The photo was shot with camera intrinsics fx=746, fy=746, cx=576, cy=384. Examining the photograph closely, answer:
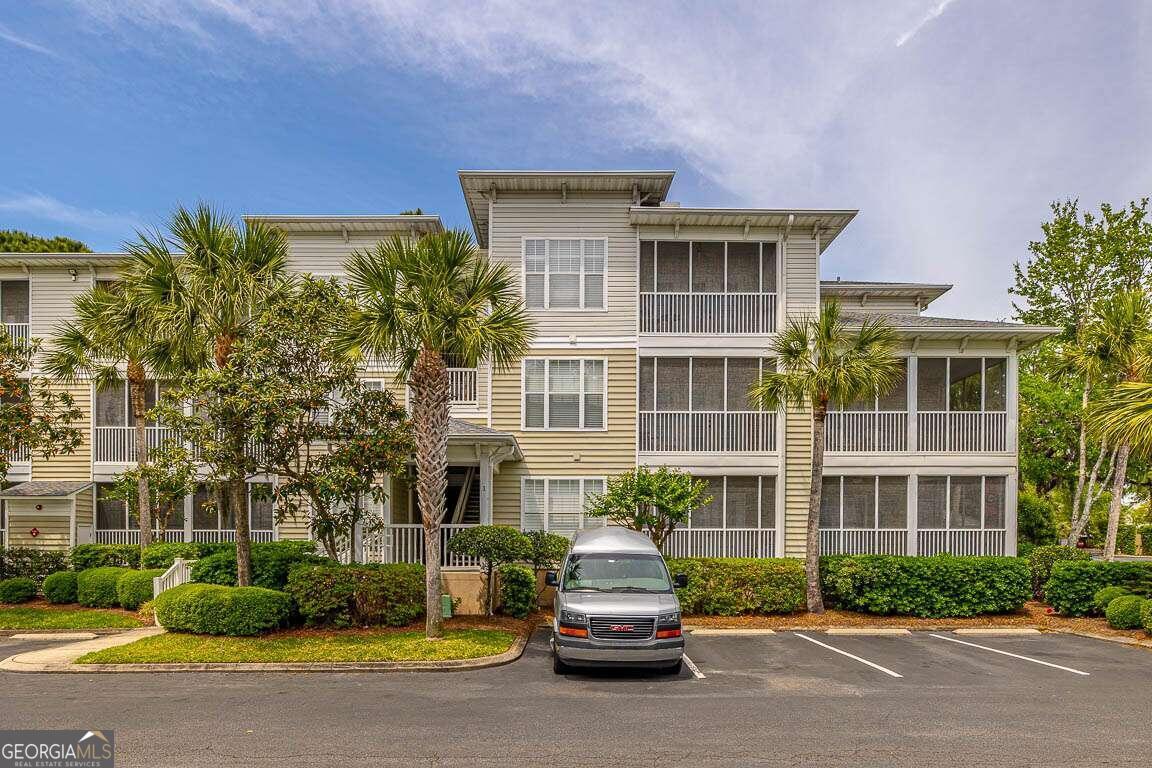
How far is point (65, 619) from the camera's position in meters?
16.6

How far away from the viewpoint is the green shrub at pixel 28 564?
774 inches

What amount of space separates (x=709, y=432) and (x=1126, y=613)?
1011 centimetres

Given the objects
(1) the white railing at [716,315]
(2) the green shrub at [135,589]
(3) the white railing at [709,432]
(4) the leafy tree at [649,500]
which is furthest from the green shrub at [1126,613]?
(2) the green shrub at [135,589]

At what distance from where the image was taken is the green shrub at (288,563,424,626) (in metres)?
14.6

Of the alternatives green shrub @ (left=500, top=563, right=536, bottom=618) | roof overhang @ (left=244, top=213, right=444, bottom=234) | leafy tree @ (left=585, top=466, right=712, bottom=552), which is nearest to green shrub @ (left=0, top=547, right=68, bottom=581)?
roof overhang @ (left=244, top=213, right=444, bottom=234)

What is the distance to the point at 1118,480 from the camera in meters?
19.7

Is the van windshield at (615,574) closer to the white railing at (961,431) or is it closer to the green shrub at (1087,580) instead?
the white railing at (961,431)

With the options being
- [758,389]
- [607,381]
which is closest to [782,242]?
[758,389]

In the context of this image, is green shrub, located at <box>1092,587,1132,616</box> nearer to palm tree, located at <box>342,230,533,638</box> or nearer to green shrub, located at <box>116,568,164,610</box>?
palm tree, located at <box>342,230,533,638</box>

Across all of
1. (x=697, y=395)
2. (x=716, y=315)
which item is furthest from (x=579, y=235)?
(x=697, y=395)

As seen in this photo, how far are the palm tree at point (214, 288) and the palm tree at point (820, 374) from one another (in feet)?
37.6

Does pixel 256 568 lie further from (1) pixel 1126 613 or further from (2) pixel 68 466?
(1) pixel 1126 613

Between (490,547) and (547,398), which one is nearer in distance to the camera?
(490,547)

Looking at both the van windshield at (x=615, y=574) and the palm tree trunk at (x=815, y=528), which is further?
the palm tree trunk at (x=815, y=528)
